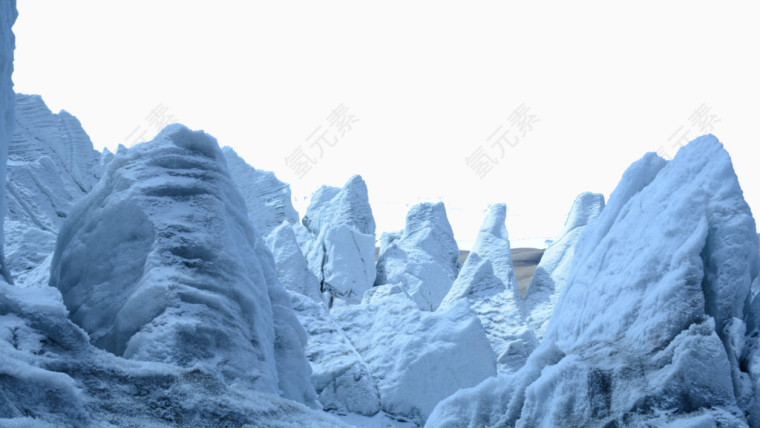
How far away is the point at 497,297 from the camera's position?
643 inches

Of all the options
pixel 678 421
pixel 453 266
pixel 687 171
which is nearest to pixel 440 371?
pixel 687 171

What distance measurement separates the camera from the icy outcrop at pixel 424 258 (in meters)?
19.2

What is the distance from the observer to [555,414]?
417 centimetres

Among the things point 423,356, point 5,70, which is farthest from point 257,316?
point 423,356

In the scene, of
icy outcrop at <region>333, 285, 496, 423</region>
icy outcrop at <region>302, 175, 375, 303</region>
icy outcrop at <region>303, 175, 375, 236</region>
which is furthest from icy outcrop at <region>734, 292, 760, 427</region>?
icy outcrop at <region>303, 175, 375, 236</region>

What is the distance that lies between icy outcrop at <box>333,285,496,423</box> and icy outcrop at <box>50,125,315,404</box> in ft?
17.0

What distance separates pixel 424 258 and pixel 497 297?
386cm

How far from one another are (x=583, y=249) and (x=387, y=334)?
634cm

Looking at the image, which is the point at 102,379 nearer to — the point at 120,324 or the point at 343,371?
the point at 120,324

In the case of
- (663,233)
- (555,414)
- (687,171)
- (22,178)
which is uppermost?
(22,178)

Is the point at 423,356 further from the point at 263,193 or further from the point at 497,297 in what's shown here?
the point at 263,193

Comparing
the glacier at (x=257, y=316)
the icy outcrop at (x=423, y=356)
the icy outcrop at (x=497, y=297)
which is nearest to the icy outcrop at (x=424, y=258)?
the icy outcrop at (x=497, y=297)

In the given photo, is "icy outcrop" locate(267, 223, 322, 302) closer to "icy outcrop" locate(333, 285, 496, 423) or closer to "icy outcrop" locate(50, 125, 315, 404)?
"icy outcrop" locate(333, 285, 496, 423)

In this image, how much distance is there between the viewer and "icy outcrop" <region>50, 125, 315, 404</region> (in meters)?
4.33
